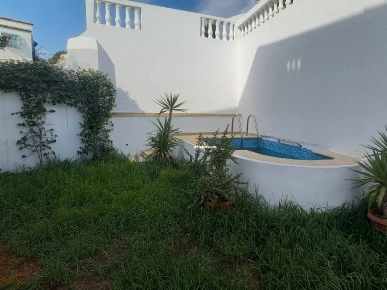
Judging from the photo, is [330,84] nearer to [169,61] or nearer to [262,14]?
[262,14]

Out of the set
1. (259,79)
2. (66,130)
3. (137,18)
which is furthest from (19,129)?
(259,79)

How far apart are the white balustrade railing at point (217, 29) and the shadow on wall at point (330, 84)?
6.50 feet

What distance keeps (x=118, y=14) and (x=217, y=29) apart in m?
3.38

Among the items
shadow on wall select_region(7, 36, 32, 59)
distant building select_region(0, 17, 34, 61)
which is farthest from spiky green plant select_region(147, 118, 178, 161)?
shadow on wall select_region(7, 36, 32, 59)

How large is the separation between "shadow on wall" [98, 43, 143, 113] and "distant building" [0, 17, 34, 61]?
9648mm

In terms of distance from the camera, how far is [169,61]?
7.90m

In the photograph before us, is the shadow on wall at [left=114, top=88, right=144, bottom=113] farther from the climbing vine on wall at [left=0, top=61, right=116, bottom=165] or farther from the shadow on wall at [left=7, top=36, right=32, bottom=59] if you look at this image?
the shadow on wall at [left=7, top=36, right=32, bottom=59]

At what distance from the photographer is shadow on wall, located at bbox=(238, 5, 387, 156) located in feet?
13.0

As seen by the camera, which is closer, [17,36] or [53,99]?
[53,99]

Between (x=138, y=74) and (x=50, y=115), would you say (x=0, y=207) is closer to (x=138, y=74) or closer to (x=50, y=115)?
(x=50, y=115)

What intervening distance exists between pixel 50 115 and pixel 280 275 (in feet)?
19.4

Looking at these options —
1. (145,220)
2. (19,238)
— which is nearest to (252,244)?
(145,220)

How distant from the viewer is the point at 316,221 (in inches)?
124

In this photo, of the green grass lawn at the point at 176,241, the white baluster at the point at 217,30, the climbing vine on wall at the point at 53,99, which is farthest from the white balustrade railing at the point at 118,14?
the green grass lawn at the point at 176,241
